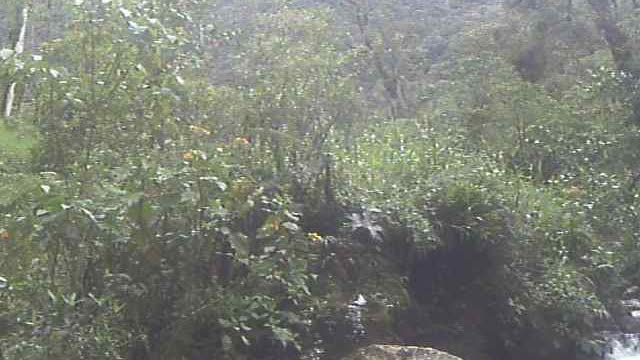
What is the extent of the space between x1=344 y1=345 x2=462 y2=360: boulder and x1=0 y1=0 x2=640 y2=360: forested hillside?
0.51m

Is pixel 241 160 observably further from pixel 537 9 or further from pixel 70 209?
pixel 537 9

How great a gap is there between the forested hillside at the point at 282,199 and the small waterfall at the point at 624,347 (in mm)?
109

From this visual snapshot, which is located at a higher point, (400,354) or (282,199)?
(282,199)

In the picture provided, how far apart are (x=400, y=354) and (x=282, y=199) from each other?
1.35 m

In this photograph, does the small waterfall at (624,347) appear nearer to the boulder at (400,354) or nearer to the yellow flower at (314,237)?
the boulder at (400,354)

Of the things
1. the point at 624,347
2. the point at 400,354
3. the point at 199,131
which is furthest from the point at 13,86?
the point at 624,347

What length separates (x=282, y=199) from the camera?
256 inches

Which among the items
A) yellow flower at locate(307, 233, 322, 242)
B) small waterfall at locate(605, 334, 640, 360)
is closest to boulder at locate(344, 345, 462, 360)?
yellow flower at locate(307, 233, 322, 242)

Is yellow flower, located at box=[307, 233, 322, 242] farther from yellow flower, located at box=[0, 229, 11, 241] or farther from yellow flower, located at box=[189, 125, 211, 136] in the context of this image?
yellow flower, located at box=[0, 229, 11, 241]

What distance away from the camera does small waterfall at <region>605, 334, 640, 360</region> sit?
935 centimetres

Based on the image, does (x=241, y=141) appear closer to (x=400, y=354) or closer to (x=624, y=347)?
(x=400, y=354)

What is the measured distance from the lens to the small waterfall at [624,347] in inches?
368

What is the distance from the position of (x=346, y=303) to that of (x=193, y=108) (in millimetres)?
2017

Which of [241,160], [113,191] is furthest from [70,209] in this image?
[241,160]
